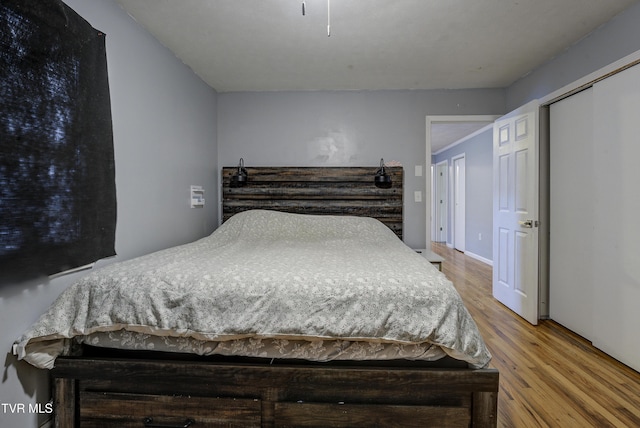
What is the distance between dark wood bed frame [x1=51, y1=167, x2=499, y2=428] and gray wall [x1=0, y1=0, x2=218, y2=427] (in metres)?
0.21

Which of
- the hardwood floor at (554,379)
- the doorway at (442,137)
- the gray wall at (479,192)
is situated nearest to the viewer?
the hardwood floor at (554,379)

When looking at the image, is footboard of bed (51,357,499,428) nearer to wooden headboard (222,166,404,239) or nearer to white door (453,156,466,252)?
wooden headboard (222,166,404,239)

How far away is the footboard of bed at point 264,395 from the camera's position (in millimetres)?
1241

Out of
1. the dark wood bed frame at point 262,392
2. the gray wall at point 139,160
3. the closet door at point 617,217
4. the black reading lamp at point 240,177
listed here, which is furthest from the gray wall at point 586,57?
the gray wall at point 139,160

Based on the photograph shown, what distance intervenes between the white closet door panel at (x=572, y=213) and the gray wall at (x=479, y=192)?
8.31 feet

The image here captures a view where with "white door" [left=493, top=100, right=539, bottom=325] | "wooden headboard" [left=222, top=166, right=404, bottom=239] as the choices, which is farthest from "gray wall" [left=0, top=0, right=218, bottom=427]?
"white door" [left=493, top=100, right=539, bottom=325]

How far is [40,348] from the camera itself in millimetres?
1308

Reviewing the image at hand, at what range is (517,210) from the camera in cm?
290

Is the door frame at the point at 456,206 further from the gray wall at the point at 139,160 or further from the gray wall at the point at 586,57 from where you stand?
the gray wall at the point at 139,160

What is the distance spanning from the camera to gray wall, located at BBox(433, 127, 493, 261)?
17.2 feet

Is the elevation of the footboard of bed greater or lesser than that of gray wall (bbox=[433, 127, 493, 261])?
lesser

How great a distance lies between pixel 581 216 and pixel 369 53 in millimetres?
2151

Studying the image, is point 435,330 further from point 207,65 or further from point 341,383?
point 207,65

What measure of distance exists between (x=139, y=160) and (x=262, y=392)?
5.38 feet
